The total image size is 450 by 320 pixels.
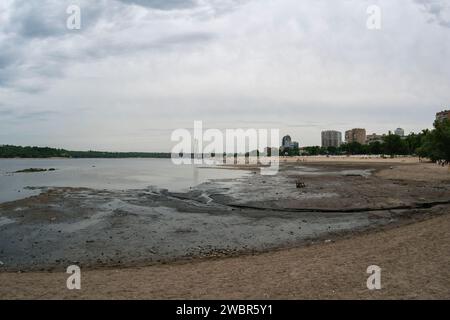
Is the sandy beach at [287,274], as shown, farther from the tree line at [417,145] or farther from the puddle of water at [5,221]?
the tree line at [417,145]

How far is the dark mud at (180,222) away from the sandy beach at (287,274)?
1499mm

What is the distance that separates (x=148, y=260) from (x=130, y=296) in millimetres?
5380

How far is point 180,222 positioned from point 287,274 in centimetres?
1286

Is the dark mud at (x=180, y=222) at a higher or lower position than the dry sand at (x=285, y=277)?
lower

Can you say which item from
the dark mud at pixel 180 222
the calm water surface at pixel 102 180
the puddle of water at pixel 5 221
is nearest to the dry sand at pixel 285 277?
the dark mud at pixel 180 222

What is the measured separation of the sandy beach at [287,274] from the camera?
9078mm

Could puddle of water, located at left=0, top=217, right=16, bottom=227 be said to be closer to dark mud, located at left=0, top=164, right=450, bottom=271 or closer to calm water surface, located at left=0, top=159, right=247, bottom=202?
dark mud, located at left=0, top=164, right=450, bottom=271

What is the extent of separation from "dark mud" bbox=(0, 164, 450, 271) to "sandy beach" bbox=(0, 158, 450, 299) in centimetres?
150

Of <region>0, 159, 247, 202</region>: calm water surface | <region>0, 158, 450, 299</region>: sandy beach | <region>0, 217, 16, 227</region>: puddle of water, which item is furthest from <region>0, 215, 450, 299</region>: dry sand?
<region>0, 159, 247, 202</region>: calm water surface

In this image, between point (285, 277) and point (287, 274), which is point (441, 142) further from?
point (285, 277)

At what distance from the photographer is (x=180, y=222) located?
22.7 m
